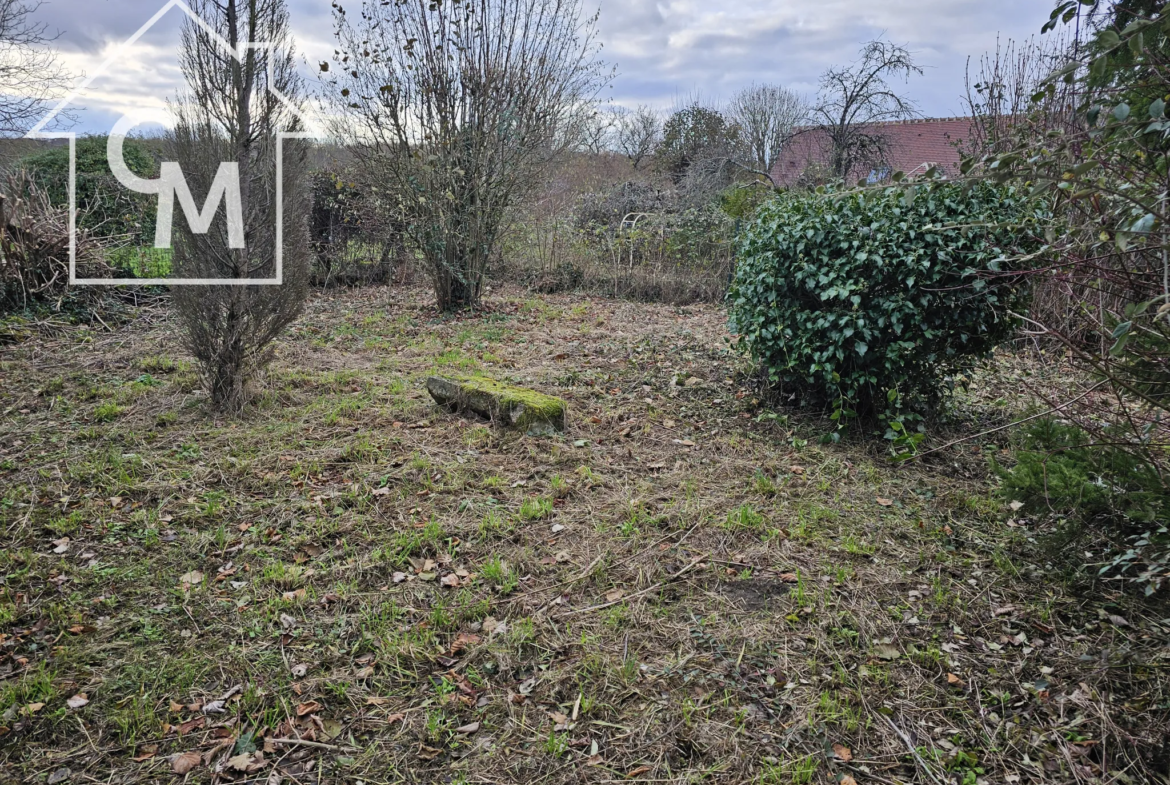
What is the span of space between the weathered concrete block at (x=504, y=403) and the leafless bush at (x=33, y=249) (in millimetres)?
5202

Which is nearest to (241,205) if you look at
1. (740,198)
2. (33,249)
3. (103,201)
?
(33,249)

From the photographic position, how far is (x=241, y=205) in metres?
4.49

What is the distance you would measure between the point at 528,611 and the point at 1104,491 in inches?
97.4

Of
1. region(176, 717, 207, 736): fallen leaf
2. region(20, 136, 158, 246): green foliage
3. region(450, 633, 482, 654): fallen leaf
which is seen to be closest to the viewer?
region(176, 717, 207, 736): fallen leaf

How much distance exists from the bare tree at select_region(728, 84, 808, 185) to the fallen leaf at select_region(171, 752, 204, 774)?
60.5 feet

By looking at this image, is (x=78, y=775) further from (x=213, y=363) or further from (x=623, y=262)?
(x=623, y=262)

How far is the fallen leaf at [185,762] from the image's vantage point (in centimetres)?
205

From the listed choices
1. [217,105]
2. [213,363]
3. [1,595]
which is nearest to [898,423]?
[1,595]

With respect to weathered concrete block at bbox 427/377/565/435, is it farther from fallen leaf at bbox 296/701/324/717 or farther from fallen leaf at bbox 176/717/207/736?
fallen leaf at bbox 176/717/207/736

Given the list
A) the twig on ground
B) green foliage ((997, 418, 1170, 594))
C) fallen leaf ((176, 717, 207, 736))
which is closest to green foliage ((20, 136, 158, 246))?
fallen leaf ((176, 717, 207, 736))

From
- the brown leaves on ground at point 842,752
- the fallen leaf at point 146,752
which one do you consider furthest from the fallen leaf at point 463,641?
the brown leaves on ground at point 842,752

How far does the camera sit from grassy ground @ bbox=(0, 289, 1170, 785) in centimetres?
214

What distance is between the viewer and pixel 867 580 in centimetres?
300

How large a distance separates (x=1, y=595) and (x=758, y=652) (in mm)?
3248
